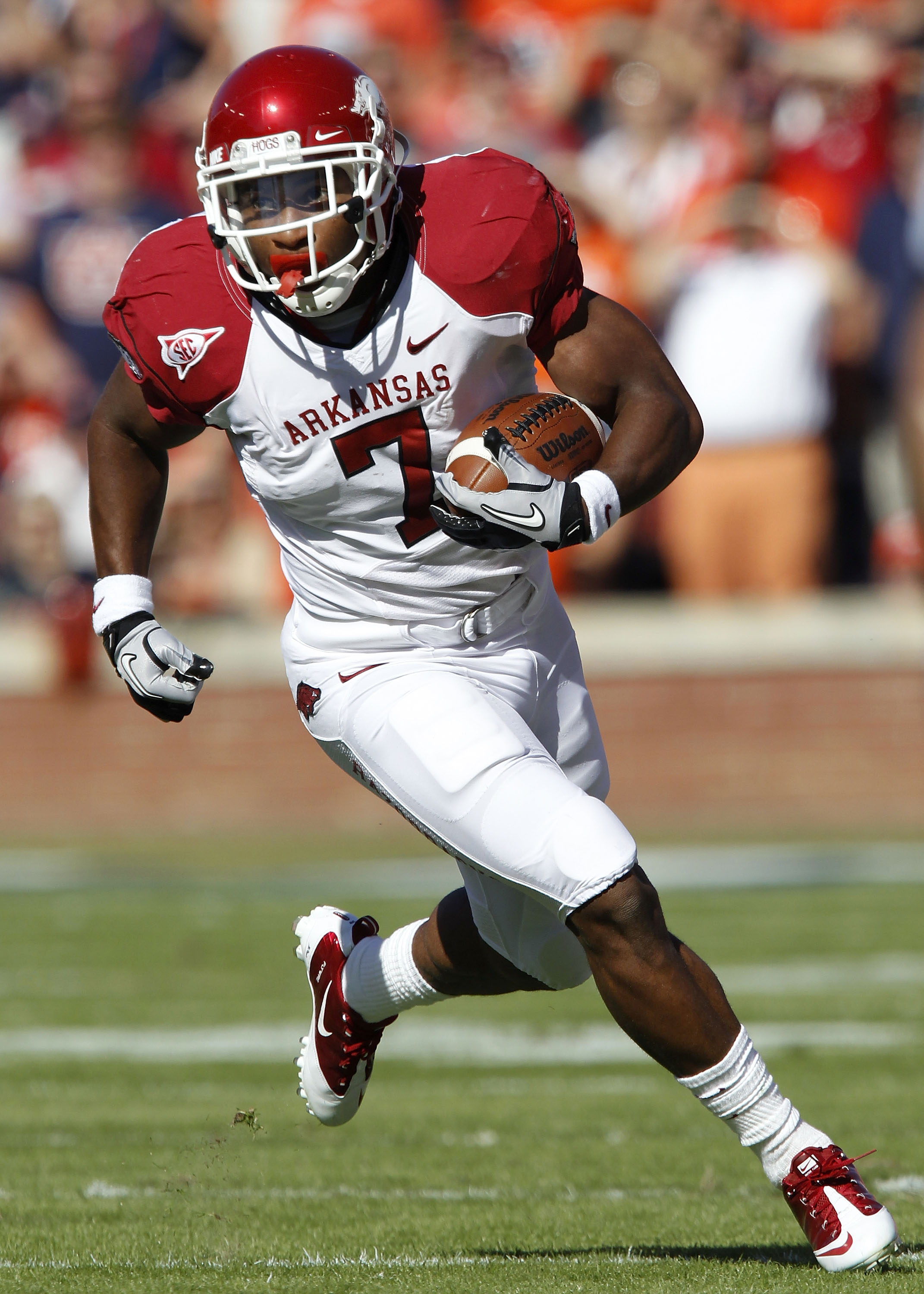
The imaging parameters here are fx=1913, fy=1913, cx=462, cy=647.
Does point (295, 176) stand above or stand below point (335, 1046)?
above

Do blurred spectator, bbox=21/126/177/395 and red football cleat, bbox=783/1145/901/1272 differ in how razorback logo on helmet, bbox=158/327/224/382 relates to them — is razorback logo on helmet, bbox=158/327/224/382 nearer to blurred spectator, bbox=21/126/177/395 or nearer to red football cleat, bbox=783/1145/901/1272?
red football cleat, bbox=783/1145/901/1272

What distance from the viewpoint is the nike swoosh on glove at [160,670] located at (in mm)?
3182

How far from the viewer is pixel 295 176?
312 centimetres

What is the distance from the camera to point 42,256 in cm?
1020

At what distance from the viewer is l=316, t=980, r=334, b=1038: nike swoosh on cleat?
3.74 metres

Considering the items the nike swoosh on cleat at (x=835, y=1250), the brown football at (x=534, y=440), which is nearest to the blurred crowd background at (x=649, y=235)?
the brown football at (x=534, y=440)

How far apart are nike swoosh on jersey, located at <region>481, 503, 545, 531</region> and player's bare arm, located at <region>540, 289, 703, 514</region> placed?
0.25 metres

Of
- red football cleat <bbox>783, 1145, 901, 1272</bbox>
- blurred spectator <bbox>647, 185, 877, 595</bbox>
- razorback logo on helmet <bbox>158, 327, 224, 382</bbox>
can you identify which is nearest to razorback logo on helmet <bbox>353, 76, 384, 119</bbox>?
razorback logo on helmet <bbox>158, 327, 224, 382</bbox>

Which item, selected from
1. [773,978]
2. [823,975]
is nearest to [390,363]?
[773,978]

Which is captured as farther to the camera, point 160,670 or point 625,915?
point 160,670

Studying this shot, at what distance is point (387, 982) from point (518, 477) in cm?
120

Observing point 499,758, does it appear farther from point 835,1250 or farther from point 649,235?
point 649,235

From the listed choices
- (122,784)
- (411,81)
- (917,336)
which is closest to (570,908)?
(917,336)

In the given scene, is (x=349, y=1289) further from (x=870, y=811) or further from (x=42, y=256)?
(x=42, y=256)
